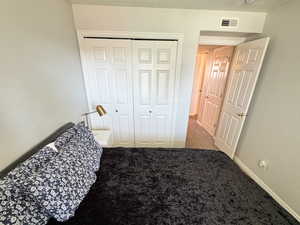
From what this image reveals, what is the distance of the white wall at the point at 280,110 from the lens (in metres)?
1.59

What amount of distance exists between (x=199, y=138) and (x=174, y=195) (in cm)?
249

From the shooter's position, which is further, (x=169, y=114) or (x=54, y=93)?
(x=169, y=114)

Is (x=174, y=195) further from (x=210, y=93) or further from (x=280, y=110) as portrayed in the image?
(x=210, y=93)

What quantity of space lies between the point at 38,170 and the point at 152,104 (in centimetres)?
185

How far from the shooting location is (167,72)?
2314mm

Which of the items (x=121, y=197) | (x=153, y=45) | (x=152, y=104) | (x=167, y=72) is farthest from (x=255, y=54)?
(x=121, y=197)

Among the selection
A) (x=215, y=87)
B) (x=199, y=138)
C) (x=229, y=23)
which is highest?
(x=229, y=23)

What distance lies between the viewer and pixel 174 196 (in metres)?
1.10

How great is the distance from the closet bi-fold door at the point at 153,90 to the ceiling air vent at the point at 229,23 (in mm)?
772

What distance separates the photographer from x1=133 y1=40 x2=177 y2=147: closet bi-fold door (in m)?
2.20

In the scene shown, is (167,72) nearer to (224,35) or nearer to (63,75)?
(224,35)

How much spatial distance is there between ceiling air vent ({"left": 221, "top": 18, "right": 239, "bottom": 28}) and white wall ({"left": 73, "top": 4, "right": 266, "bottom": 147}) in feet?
0.20

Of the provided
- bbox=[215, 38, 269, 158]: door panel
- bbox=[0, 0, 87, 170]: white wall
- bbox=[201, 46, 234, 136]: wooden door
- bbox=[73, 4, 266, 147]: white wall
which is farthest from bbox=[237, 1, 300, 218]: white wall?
bbox=[0, 0, 87, 170]: white wall

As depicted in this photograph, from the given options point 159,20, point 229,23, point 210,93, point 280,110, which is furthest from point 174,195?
point 210,93
